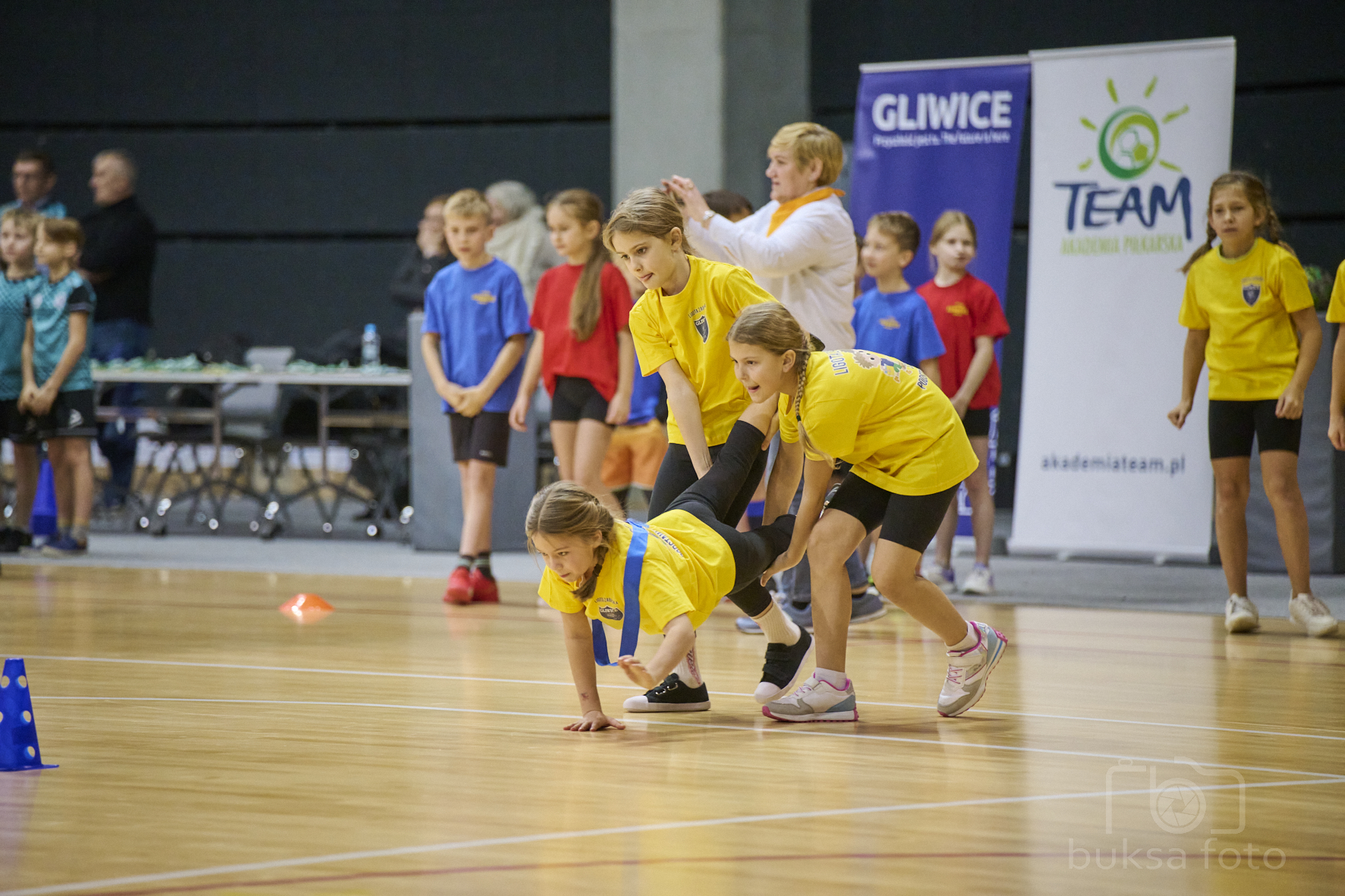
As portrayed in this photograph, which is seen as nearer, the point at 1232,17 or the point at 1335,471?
the point at 1335,471

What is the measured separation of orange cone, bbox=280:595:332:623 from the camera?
5.21 m

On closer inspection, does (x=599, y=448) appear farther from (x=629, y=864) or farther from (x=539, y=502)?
(x=629, y=864)

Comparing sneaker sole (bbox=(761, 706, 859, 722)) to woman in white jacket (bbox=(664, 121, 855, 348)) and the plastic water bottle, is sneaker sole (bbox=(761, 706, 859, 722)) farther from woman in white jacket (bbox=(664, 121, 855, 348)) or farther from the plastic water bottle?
the plastic water bottle

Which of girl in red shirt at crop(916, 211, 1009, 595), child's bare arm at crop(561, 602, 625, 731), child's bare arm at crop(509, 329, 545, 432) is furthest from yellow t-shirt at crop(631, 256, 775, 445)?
girl in red shirt at crop(916, 211, 1009, 595)

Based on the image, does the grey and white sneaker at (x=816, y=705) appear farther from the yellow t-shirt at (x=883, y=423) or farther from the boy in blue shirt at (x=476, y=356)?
the boy in blue shirt at (x=476, y=356)

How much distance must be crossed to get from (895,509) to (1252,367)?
7.04ft

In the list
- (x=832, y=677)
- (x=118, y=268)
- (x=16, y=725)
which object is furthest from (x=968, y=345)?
(x=118, y=268)

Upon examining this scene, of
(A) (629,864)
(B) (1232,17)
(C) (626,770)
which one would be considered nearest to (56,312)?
(C) (626,770)

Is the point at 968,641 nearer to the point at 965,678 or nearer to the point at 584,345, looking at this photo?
the point at 965,678

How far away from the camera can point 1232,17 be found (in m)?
8.89

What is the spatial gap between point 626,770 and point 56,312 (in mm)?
5166

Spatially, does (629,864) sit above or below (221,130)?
below

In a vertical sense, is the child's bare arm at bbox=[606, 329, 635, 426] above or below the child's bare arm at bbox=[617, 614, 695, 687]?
above

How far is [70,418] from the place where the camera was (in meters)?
6.91
